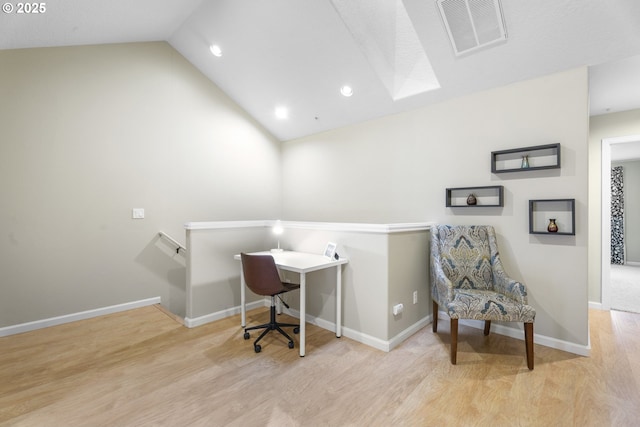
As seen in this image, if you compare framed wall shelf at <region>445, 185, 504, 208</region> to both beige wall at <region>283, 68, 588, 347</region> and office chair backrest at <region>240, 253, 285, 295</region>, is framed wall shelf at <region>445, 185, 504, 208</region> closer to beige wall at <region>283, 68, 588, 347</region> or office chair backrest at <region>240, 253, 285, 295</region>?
beige wall at <region>283, 68, 588, 347</region>

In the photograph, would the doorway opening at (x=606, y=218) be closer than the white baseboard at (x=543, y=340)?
No

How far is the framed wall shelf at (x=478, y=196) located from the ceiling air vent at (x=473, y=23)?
1.29m

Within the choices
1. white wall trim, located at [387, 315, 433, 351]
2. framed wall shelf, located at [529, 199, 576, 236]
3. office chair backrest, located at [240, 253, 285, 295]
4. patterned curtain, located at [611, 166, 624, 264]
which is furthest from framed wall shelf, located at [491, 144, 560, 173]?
patterned curtain, located at [611, 166, 624, 264]

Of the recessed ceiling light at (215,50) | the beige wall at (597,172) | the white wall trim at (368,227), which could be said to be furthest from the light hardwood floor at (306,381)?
the recessed ceiling light at (215,50)

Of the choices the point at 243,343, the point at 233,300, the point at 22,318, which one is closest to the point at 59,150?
the point at 22,318

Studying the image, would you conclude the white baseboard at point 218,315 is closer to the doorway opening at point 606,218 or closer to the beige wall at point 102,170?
the beige wall at point 102,170

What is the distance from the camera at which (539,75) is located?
2562 mm

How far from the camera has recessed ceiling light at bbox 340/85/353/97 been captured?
3.41m

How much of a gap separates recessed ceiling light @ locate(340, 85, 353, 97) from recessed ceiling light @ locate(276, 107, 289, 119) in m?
1.01

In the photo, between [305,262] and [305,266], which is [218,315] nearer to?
[305,262]

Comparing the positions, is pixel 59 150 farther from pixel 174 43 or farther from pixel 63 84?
pixel 174 43

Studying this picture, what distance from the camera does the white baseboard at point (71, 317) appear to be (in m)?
2.80

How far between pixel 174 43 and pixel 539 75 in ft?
13.7

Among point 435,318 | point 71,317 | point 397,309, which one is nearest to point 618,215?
point 435,318
